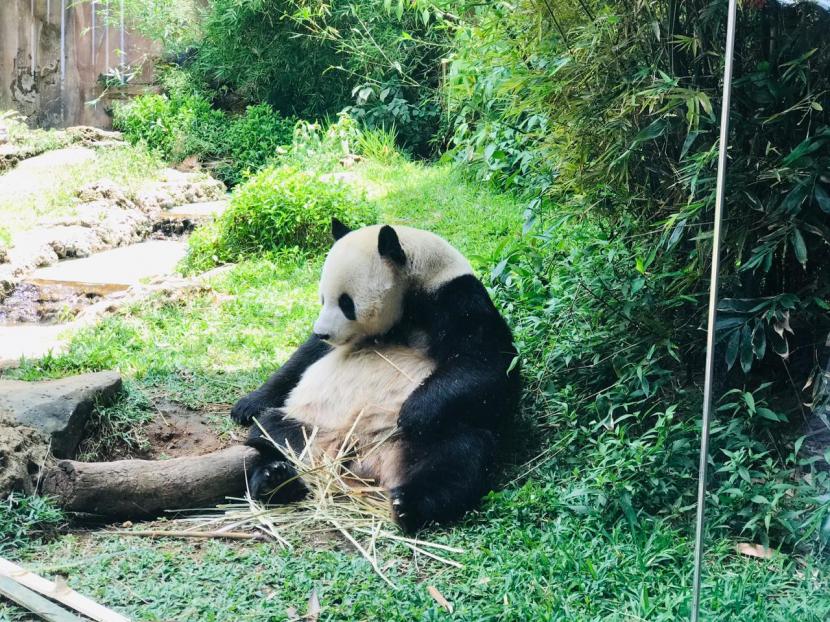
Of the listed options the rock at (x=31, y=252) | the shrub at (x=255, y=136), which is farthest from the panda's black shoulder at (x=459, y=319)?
the rock at (x=31, y=252)

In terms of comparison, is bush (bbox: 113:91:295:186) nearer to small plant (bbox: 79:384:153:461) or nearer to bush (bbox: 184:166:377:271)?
bush (bbox: 184:166:377:271)

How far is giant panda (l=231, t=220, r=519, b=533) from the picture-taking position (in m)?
3.35

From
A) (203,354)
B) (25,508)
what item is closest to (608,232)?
(203,354)

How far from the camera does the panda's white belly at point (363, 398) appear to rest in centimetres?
354

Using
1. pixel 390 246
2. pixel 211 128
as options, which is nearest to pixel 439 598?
pixel 390 246

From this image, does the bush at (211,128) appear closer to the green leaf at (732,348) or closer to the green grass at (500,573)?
the green grass at (500,573)

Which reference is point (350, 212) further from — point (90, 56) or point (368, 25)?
point (90, 56)

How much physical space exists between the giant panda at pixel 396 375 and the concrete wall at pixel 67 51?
1273 mm

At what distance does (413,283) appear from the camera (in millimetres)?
3580

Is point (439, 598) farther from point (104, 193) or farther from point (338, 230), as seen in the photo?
point (104, 193)

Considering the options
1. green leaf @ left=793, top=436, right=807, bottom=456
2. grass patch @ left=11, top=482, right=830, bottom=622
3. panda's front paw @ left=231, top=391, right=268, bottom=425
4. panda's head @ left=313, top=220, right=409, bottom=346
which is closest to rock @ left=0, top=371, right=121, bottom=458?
panda's front paw @ left=231, top=391, right=268, bottom=425

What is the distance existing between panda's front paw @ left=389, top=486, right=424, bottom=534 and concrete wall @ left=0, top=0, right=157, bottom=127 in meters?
2.24

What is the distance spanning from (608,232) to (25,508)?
8.14ft

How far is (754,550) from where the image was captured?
2555 millimetres
